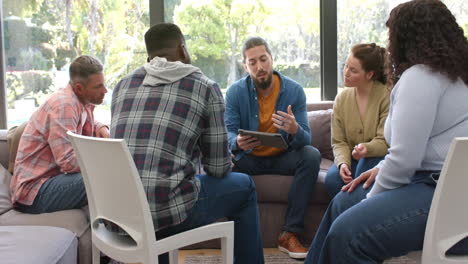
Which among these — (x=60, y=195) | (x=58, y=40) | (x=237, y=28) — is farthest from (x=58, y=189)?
(x=237, y=28)

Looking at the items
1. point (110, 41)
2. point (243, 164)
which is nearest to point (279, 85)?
point (243, 164)

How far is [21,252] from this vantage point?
1912mm

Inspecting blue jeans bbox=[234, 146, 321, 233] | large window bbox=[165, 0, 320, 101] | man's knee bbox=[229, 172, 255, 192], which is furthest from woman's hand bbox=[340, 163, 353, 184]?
large window bbox=[165, 0, 320, 101]

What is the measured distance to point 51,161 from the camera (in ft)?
8.50

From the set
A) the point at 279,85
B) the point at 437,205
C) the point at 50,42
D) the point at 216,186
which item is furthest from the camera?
the point at 50,42

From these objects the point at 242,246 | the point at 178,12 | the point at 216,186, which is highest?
the point at 178,12

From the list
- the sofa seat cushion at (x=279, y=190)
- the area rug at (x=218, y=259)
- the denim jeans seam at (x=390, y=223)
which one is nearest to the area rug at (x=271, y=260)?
the area rug at (x=218, y=259)

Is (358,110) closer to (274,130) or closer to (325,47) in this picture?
(274,130)

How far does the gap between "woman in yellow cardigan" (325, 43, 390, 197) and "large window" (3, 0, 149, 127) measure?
1.87 metres

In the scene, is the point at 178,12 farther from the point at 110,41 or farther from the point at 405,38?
the point at 405,38

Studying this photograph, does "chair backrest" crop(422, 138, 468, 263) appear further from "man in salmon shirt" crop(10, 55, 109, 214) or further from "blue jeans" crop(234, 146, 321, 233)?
"man in salmon shirt" crop(10, 55, 109, 214)

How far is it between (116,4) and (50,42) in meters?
0.60

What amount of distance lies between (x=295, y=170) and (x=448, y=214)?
1.54 metres

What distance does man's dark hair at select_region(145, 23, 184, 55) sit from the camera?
2.14 metres
